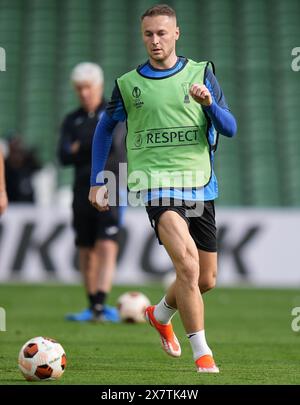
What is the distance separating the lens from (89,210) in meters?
10.3

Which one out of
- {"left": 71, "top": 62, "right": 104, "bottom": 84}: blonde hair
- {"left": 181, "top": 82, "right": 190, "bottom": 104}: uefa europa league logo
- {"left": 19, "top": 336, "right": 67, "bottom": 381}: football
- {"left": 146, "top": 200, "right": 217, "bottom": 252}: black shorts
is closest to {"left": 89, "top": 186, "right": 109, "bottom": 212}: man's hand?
{"left": 146, "top": 200, "right": 217, "bottom": 252}: black shorts

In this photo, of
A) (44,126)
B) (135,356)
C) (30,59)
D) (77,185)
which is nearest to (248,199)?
(44,126)

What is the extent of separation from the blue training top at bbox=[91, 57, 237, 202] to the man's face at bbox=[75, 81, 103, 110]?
369 cm

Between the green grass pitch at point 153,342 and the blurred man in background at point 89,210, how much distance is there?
47cm

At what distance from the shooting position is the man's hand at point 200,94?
19.3 feet

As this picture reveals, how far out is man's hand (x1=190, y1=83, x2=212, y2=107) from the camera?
231 inches

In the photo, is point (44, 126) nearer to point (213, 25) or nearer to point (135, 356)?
point (213, 25)

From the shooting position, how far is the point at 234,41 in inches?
886

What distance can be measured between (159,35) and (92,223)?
438 cm

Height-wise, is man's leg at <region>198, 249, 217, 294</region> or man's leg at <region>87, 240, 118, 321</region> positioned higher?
man's leg at <region>198, 249, 217, 294</region>

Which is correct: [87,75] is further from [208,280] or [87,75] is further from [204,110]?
[208,280]

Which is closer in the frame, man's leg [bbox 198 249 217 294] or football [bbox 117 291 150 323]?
man's leg [bbox 198 249 217 294]

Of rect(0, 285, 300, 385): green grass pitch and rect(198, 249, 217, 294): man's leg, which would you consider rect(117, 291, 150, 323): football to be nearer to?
rect(0, 285, 300, 385): green grass pitch

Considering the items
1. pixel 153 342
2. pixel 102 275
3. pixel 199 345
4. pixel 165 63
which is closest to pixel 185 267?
pixel 199 345
